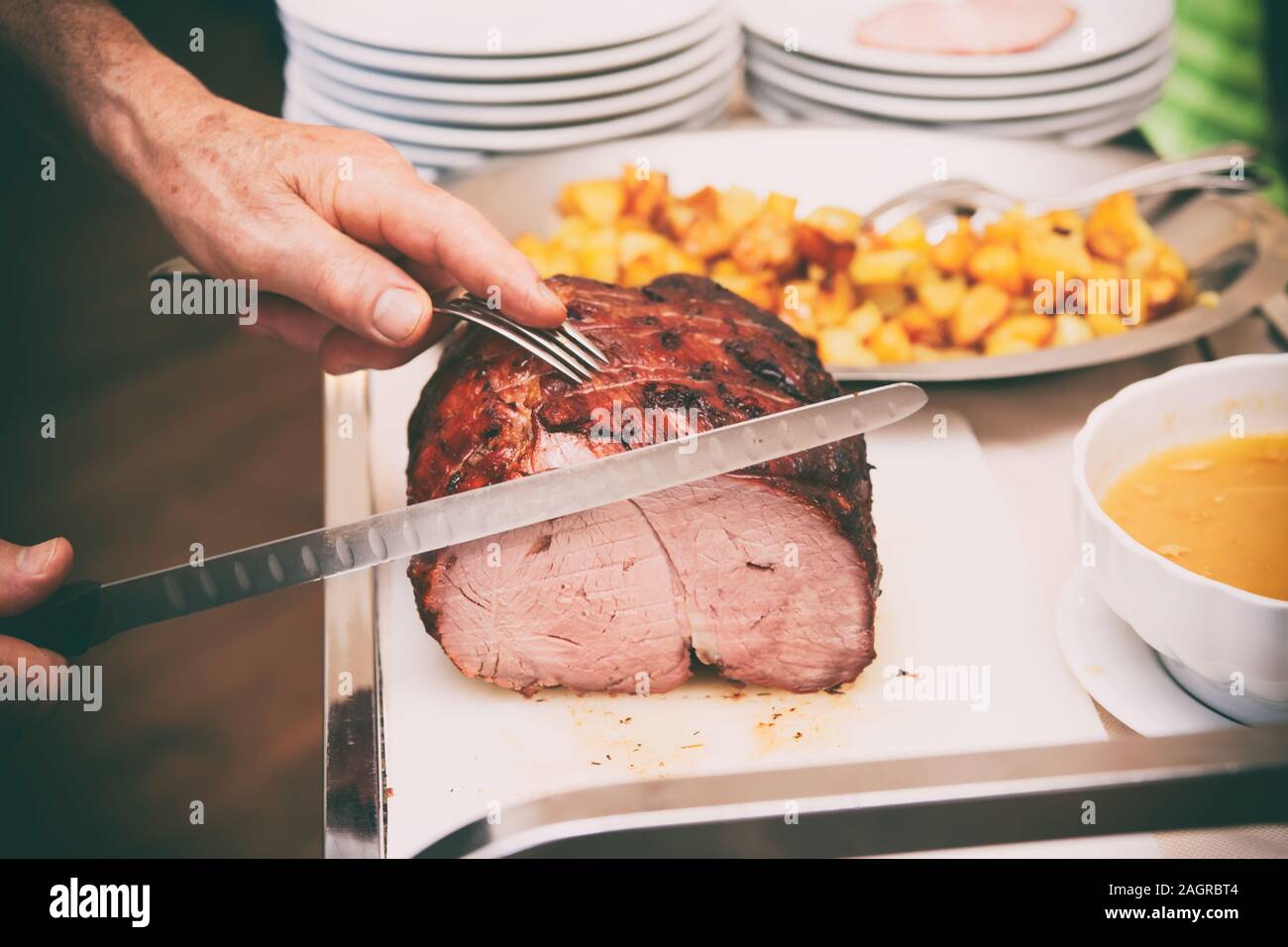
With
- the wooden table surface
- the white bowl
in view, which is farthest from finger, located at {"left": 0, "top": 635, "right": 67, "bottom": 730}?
the white bowl

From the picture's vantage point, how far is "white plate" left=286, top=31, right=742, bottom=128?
5.96ft

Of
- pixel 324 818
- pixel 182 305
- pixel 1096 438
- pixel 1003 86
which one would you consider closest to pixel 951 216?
pixel 1003 86

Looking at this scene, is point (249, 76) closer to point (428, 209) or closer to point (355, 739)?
point (428, 209)

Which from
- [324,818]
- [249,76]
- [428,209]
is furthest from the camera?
[249,76]

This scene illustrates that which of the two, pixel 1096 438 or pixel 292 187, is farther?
pixel 292 187

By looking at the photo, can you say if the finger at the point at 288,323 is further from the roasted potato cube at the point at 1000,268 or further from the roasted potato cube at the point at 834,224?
the roasted potato cube at the point at 1000,268

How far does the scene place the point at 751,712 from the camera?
3.72 ft

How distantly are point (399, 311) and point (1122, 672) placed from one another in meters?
0.79

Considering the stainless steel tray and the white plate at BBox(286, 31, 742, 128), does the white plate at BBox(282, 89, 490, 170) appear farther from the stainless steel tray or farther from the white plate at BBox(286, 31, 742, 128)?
the stainless steel tray

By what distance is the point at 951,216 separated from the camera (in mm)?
1804

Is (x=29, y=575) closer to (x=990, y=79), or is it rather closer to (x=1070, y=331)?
(x=1070, y=331)

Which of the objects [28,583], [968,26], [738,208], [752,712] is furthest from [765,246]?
[28,583]
